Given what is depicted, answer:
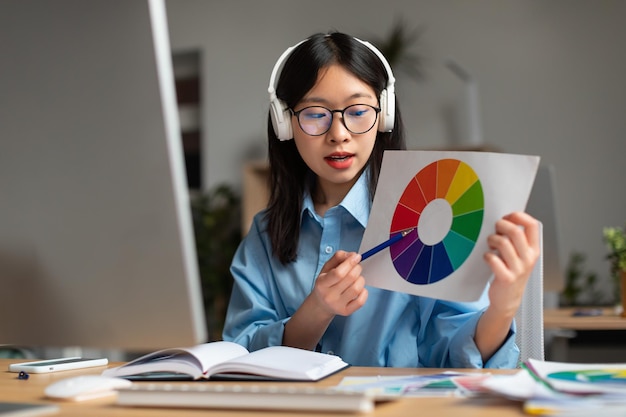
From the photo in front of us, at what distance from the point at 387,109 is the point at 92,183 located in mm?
592

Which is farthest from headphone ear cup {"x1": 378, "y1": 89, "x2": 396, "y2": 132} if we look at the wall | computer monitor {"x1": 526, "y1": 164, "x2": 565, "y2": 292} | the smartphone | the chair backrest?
the wall

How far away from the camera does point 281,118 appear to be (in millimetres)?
1420

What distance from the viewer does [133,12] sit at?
0.95m

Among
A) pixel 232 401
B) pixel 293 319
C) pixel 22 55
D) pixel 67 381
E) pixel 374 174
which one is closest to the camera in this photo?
pixel 232 401

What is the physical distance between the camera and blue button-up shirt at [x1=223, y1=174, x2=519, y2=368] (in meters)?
1.32

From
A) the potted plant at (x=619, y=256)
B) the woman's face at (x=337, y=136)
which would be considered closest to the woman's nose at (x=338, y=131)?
the woman's face at (x=337, y=136)

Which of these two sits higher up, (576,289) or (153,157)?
(153,157)

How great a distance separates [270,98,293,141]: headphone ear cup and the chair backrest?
514mm

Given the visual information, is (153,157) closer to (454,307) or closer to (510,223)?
(510,223)

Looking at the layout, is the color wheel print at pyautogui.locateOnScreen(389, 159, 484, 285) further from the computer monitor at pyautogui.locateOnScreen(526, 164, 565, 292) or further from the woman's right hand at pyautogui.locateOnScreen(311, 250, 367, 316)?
the computer monitor at pyautogui.locateOnScreen(526, 164, 565, 292)

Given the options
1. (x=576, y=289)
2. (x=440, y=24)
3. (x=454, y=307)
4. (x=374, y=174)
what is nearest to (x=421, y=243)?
(x=454, y=307)

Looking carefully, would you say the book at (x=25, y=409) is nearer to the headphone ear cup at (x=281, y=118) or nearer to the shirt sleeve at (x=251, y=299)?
the shirt sleeve at (x=251, y=299)

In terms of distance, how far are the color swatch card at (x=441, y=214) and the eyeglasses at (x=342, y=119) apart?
200mm

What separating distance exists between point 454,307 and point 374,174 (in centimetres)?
30
